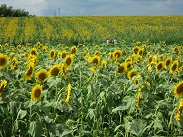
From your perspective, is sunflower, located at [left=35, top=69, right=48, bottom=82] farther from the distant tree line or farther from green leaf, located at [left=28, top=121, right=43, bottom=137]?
the distant tree line

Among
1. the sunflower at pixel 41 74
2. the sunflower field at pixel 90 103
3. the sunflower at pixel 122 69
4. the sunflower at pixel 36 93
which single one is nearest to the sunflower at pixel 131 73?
the sunflower field at pixel 90 103

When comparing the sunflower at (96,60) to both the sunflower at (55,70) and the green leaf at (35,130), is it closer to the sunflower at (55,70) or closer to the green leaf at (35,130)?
the sunflower at (55,70)

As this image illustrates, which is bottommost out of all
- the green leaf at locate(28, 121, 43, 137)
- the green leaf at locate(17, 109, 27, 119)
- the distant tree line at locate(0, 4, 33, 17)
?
the green leaf at locate(28, 121, 43, 137)

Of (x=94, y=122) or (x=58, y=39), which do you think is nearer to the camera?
(x=94, y=122)

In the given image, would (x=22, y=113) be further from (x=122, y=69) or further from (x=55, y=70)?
(x=122, y=69)

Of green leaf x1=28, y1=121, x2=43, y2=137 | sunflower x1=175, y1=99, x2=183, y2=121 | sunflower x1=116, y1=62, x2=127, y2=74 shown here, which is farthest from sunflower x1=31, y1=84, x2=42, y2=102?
sunflower x1=116, y1=62, x2=127, y2=74

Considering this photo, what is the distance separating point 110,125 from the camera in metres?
3.32

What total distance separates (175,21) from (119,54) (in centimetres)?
3709

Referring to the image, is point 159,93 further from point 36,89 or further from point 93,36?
point 93,36

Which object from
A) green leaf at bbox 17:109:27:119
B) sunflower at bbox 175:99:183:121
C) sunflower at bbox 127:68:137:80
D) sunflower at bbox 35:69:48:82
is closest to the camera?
sunflower at bbox 175:99:183:121

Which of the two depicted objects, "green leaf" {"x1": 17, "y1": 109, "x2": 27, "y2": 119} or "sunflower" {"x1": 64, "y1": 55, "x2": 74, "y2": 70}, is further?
"sunflower" {"x1": 64, "y1": 55, "x2": 74, "y2": 70}

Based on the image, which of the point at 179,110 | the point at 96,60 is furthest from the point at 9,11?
the point at 179,110

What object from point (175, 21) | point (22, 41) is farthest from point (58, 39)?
point (175, 21)

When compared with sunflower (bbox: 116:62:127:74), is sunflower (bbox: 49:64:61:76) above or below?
above
